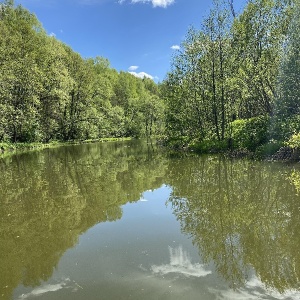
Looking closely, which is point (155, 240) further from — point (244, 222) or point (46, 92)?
point (46, 92)

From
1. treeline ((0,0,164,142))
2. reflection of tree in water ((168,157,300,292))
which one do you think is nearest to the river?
reflection of tree in water ((168,157,300,292))

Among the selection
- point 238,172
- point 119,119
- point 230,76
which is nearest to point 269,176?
point 238,172

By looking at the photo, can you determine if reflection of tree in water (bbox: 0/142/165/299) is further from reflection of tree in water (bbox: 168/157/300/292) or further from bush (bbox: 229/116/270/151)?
bush (bbox: 229/116/270/151)

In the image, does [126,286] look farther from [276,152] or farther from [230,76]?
[230,76]

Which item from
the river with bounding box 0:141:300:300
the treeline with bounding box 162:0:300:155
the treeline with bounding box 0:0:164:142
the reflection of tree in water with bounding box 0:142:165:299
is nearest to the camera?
the river with bounding box 0:141:300:300

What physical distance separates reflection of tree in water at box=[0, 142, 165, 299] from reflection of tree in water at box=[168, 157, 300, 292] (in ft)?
6.56

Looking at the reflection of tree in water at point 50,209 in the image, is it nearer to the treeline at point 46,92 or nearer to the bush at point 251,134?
the bush at point 251,134

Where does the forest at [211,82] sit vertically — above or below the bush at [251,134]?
above

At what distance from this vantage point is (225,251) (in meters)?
5.41

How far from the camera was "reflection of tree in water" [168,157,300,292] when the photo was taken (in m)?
4.77

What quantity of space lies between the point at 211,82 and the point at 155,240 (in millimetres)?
20084

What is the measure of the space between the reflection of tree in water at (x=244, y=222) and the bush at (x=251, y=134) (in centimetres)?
705

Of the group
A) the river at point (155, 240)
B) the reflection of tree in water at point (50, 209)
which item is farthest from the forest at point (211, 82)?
the reflection of tree in water at point (50, 209)

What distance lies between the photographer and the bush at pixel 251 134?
19.4 m
